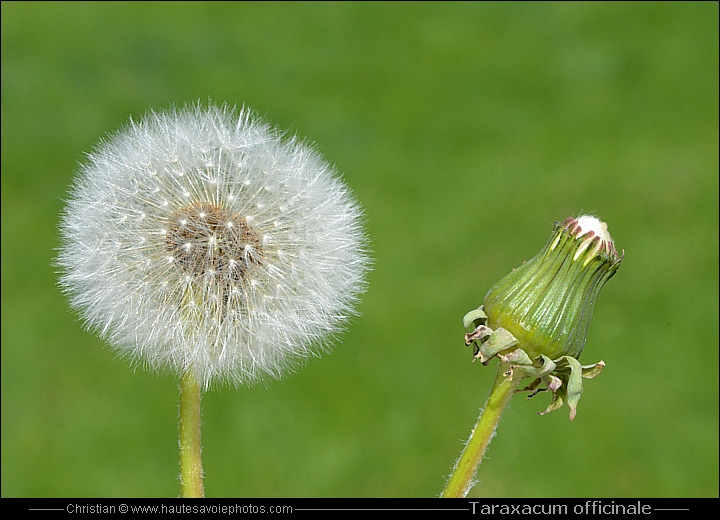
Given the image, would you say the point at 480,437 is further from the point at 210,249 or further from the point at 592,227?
the point at 210,249

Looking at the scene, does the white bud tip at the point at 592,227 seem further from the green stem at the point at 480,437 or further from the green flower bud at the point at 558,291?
the green stem at the point at 480,437

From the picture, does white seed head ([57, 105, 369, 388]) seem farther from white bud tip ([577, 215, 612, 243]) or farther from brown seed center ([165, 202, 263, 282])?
white bud tip ([577, 215, 612, 243])

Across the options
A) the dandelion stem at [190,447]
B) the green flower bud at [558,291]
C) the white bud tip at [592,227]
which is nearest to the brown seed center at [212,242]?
the dandelion stem at [190,447]

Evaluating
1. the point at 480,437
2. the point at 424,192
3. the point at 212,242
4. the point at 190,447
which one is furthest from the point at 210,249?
the point at 424,192

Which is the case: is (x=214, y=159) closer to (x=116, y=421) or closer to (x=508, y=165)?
(x=116, y=421)

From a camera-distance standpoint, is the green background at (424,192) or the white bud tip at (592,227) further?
the green background at (424,192)

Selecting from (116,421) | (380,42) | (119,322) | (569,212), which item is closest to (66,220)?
(119,322)
